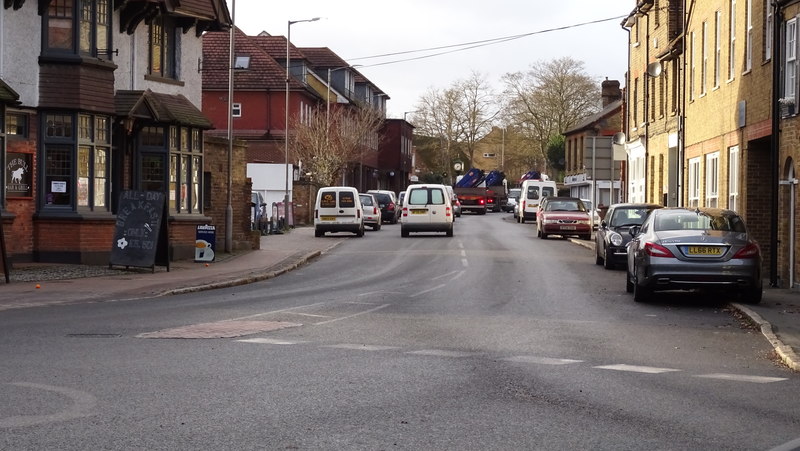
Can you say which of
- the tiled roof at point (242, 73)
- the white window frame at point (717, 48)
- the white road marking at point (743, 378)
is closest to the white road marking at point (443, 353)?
the white road marking at point (743, 378)

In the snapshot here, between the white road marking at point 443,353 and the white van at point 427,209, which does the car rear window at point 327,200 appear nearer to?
the white van at point 427,209

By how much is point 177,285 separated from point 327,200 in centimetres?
2316

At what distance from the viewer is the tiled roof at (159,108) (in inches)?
1072

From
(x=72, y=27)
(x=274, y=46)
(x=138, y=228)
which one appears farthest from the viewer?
(x=274, y=46)

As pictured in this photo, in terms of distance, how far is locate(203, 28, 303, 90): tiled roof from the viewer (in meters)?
68.9

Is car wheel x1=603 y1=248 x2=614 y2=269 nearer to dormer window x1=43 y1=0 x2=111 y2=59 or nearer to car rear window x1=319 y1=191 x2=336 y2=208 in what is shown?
dormer window x1=43 y1=0 x2=111 y2=59

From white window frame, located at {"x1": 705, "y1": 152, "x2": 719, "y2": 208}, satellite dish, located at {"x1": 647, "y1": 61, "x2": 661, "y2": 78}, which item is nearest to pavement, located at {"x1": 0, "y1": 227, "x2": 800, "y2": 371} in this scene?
white window frame, located at {"x1": 705, "y1": 152, "x2": 719, "y2": 208}

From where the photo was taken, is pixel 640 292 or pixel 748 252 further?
pixel 640 292

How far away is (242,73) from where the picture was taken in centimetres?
6906

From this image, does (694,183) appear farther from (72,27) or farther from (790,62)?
(72,27)

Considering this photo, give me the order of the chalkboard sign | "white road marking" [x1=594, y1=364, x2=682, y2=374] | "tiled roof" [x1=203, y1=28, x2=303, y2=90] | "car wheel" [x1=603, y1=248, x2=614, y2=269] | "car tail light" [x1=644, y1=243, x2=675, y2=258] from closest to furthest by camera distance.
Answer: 1. "white road marking" [x1=594, y1=364, x2=682, y2=374]
2. "car tail light" [x1=644, y1=243, x2=675, y2=258]
3. the chalkboard sign
4. "car wheel" [x1=603, y1=248, x2=614, y2=269]
5. "tiled roof" [x1=203, y1=28, x2=303, y2=90]

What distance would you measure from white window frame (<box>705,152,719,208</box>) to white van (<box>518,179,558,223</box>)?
31.9 meters

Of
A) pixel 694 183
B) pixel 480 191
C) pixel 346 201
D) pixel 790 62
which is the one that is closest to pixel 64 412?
pixel 790 62

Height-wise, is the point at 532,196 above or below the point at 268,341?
above
